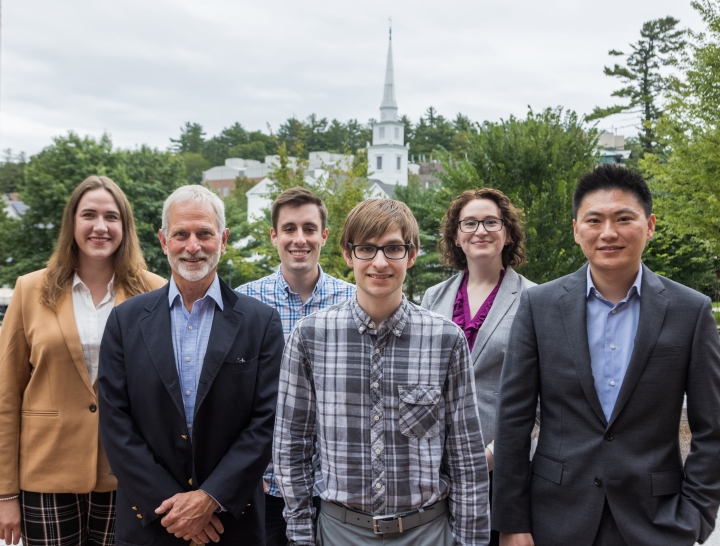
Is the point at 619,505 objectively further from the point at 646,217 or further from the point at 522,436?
the point at 646,217

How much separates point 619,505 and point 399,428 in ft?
3.09

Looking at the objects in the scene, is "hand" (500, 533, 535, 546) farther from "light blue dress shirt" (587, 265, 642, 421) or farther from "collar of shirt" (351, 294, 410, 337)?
"collar of shirt" (351, 294, 410, 337)

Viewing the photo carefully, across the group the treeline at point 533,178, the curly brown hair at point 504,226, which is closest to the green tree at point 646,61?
the treeline at point 533,178

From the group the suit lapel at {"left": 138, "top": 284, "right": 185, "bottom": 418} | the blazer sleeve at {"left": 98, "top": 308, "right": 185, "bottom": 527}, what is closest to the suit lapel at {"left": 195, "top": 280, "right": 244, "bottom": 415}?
the suit lapel at {"left": 138, "top": 284, "right": 185, "bottom": 418}

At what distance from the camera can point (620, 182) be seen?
2643 millimetres

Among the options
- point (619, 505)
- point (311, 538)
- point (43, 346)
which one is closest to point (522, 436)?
A: point (619, 505)

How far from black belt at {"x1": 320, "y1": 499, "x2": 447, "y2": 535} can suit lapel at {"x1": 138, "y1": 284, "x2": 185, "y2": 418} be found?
846mm

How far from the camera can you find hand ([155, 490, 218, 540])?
2.68 m

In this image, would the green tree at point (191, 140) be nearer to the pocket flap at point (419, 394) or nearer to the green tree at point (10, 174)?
the green tree at point (10, 174)

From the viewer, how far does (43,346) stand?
319 cm

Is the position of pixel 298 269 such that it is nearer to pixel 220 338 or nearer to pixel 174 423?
pixel 220 338

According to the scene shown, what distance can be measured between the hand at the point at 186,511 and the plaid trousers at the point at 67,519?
69cm

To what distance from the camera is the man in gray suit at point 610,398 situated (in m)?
2.48

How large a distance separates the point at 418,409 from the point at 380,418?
0.50ft
